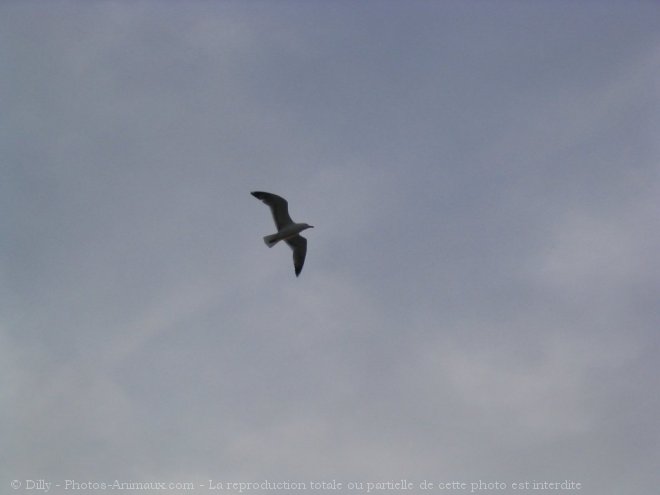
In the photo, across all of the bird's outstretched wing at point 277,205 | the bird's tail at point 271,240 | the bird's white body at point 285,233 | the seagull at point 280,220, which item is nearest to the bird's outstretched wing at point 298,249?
the seagull at point 280,220

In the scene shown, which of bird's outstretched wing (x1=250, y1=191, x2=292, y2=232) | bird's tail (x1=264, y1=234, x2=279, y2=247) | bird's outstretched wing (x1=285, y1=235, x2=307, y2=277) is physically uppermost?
bird's outstretched wing (x1=250, y1=191, x2=292, y2=232)

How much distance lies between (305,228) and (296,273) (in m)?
2.93

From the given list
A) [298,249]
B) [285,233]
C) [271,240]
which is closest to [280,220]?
[285,233]

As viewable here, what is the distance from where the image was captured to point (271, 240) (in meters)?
42.3

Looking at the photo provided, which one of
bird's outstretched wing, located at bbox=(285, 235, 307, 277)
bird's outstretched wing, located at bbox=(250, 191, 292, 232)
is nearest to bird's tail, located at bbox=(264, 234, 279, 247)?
bird's outstretched wing, located at bbox=(250, 191, 292, 232)

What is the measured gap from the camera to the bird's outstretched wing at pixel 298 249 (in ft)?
147

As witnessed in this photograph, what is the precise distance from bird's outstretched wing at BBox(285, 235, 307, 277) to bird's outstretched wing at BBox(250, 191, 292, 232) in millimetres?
1972

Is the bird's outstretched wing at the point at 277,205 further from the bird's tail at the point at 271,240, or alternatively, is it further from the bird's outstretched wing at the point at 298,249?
the bird's outstretched wing at the point at 298,249

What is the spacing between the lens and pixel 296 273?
4519 cm

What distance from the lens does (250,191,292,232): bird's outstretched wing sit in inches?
1676

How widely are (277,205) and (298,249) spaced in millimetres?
3497

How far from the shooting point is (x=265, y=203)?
1676 inches

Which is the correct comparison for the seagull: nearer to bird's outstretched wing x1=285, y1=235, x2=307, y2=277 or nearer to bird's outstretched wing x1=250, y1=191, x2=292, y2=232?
bird's outstretched wing x1=250, y1=191, x2=292, y2=232

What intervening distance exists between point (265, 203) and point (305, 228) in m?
2.70
